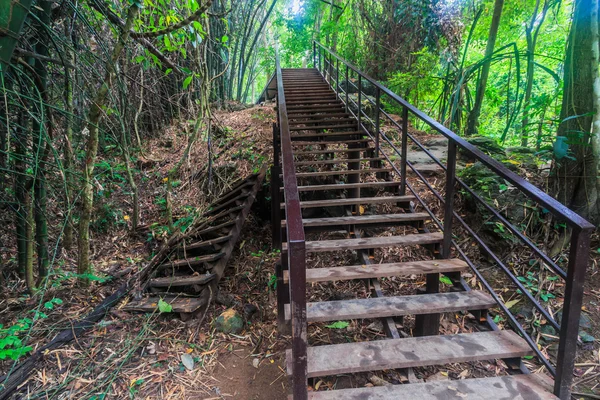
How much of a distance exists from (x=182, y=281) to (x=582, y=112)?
3862 millimetres

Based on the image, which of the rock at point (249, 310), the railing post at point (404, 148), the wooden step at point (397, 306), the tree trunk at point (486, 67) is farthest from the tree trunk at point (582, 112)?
the rock at point (249, 310)

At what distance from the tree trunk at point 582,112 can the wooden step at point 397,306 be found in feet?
4.97

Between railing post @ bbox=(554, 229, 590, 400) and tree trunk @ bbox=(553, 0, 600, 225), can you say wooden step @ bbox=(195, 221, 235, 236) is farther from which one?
tree trunk @ bbox=(553, 0, 600, 225)

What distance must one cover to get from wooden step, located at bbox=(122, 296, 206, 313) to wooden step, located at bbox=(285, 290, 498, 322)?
141cm

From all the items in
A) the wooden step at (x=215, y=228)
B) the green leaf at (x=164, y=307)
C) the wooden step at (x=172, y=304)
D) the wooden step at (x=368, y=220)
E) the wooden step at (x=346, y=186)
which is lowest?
the wooden step at (x=172, y=304)

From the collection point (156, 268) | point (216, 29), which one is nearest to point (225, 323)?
point (156, 268)

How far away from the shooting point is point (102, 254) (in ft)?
13.5

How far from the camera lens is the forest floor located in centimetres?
230

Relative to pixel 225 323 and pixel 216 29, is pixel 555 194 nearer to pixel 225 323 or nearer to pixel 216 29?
pixel 225 323

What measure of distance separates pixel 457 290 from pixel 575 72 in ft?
7.03

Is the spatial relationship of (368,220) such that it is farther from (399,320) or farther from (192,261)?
(192,261)

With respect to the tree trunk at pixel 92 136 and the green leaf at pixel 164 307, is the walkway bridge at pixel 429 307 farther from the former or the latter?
the tree trunk at pixel 92 136

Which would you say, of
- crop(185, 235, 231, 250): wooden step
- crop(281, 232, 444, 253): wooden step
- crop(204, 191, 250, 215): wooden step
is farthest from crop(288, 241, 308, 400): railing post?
crop(204, 191, 250, 215): wooden step

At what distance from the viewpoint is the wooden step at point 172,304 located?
2.98m
